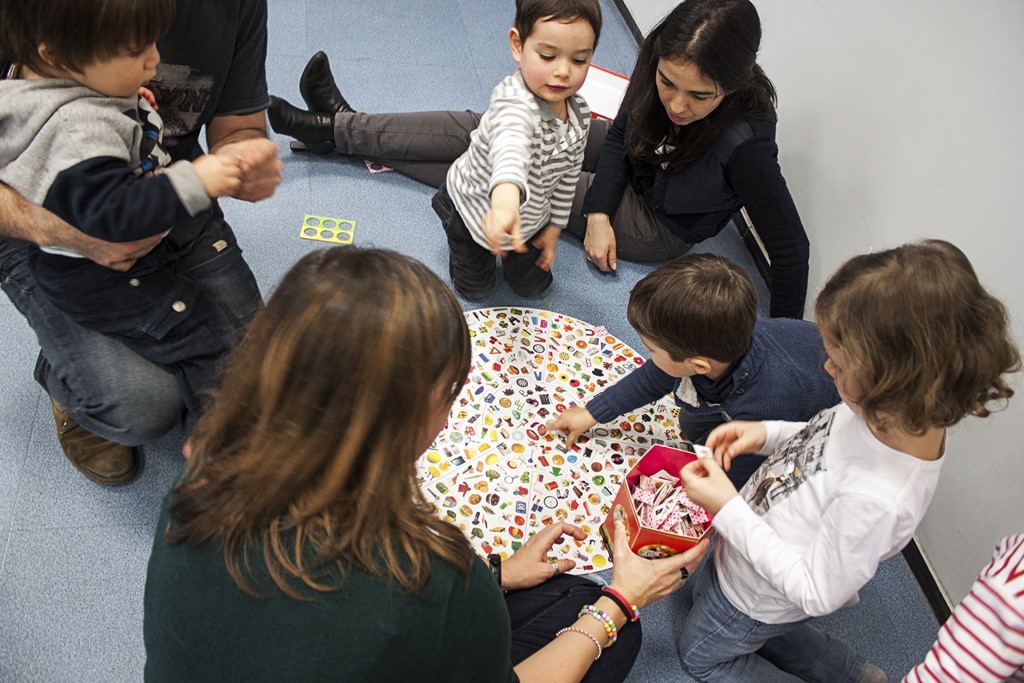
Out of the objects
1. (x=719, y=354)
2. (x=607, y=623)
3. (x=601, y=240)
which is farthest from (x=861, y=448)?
(x=601, y=240)

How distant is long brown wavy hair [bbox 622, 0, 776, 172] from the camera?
1.63 m

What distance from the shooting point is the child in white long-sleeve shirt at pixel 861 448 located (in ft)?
3.26

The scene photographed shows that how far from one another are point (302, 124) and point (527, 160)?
2.90ft

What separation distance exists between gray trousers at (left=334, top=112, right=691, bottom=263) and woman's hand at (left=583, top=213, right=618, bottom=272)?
0.07m

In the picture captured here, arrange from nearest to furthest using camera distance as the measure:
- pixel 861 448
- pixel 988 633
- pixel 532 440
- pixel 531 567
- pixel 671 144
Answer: pixel 988 633 → pixel 861 448 → pixel 531 567 → pixel 532 440 → pixel 671 144

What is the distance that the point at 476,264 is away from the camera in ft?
6.54

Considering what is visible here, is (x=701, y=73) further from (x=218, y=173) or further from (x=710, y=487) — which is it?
(x=218, y=173)

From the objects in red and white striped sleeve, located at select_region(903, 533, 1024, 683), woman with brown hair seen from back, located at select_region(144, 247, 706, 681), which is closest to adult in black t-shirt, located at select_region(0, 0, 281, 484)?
woman with brown hair seen from back, located at select_region(144, 247, 706, 681)

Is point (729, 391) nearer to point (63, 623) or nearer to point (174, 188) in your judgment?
point (174, 188)

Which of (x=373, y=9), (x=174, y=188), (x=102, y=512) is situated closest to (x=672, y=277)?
(x=174, y=188)

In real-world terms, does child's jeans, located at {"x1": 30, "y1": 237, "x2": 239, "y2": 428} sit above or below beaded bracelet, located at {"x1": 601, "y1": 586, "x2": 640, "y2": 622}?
above

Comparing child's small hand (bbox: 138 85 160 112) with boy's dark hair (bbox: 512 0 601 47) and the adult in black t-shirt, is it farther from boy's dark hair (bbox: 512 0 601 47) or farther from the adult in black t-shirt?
boy's dark hair (bbox: 512 0 601 47)

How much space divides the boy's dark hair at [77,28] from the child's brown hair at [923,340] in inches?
42.1

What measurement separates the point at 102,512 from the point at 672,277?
1.21 m
